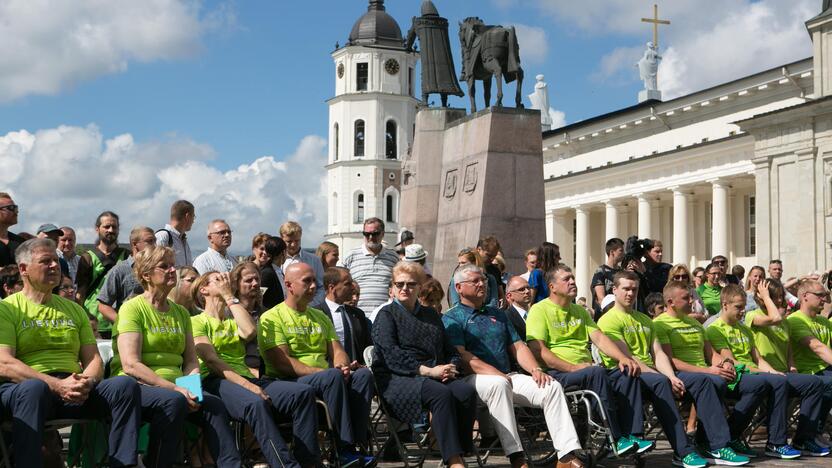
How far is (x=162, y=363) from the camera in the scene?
7695 mm

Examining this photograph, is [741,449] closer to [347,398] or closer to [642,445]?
[642,445]

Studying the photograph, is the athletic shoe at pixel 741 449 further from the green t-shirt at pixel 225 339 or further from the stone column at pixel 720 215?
the stone column at pixel 720 215

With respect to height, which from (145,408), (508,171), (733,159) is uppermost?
(733,159)

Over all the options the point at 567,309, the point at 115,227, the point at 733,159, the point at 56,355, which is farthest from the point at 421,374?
the point at 733,159

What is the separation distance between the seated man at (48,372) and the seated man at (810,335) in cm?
674

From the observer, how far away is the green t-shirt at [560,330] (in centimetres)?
945

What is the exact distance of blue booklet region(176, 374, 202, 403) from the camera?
294 inches

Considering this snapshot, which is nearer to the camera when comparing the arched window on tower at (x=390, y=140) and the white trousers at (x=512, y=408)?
the white trousers at (x=512, y=408)

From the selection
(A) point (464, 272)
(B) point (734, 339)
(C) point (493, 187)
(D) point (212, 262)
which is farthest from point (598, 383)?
(C) point (493, 187)

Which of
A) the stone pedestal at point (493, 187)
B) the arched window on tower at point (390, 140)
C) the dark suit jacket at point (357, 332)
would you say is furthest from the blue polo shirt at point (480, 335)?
the arched window on tower at point (390, 140)

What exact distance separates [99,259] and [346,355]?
3.20m

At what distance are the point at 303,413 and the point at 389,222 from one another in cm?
9961

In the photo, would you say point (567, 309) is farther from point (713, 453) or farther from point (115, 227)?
point (115, 227)

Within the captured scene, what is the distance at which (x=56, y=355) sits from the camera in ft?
23.9
